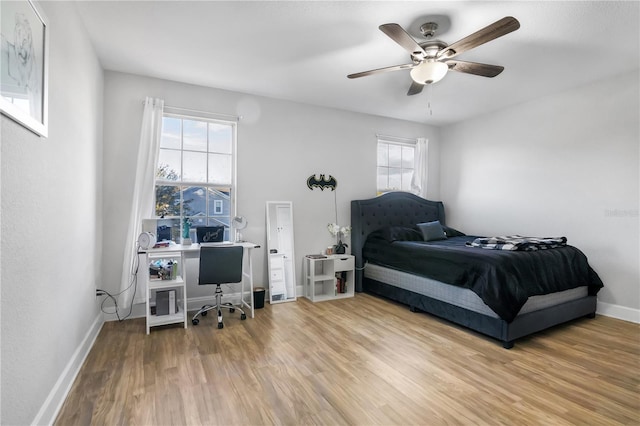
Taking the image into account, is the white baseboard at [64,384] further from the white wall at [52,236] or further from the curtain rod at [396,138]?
the curtain rod at [396,138]

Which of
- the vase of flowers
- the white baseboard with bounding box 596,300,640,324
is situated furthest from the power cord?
the white baseboard with bounding box 596,300,640,324

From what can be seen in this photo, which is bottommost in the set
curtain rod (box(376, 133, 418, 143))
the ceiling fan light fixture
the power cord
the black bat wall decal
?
the power cord

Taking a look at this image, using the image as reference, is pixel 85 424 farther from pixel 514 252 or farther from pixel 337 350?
pixel 514 252

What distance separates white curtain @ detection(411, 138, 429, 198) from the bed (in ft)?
3.81

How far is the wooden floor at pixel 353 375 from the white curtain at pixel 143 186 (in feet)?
1.65

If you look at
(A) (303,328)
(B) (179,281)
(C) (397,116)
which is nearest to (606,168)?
(C) (397,116)

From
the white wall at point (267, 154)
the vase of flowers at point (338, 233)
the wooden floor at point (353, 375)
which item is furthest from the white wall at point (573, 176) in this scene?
the vase of flowers at point (338, 233)

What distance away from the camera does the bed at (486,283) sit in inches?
110

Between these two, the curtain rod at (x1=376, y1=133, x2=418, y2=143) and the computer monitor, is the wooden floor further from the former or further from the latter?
the curtain rod at (x1=376, y1=133, x2=418, y2=143)

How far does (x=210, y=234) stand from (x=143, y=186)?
886 mm

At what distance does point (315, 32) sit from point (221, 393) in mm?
2814

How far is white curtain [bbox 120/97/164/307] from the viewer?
3.36 metres

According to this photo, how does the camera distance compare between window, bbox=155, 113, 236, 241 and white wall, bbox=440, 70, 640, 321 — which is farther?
window, bbox=155, 113, 236, 241

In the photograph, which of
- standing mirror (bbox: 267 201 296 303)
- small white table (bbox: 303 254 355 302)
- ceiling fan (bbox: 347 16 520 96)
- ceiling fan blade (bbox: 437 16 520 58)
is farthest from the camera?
small white table (bbox: 303 254 355 302)
